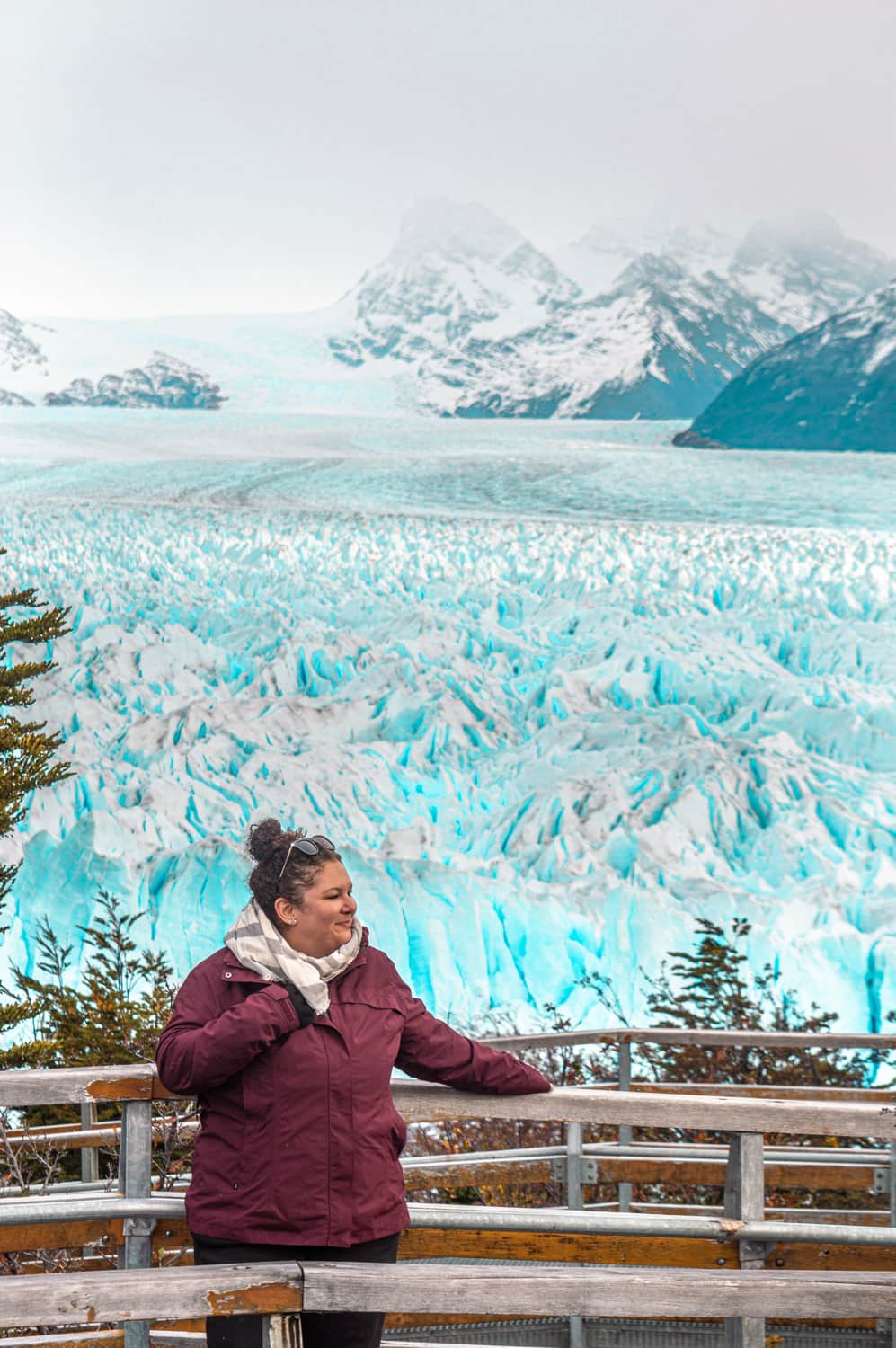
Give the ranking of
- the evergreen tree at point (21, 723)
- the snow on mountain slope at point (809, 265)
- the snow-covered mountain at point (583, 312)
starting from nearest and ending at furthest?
the evergreen tree at point (21, 723) < the snow on mountain slope at point (809, 265) < the snow-covered mountain at point (583, 312)

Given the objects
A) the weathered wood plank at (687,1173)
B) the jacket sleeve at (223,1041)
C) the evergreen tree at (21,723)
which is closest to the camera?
the jacket sleeve at (223,1041)

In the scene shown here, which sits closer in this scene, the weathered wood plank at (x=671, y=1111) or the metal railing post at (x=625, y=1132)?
the weathered wood plank at (x=671, y=1111)

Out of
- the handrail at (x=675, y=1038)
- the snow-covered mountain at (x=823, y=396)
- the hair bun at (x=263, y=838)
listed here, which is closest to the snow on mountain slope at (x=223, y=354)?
the snow-covered mountain at (x=823, y=396)

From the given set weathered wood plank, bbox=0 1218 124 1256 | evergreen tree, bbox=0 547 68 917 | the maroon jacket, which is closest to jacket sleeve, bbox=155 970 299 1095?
the maroon jacket

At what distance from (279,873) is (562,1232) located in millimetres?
527

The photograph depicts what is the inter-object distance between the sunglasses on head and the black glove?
5.9 inches

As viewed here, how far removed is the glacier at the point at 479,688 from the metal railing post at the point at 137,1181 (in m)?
3.70

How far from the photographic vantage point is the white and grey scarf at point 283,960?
1.45 meters

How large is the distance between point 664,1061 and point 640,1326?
2.73 meters

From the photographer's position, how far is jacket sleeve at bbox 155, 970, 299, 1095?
1.39 m

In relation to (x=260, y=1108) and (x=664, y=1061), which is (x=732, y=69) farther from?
(x=260, y=1108)

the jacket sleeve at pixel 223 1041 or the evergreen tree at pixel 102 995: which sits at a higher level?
the jacket sleeve at pixel 223 1041

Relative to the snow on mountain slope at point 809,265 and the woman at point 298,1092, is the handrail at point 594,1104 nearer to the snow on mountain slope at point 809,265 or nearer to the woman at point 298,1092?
the woman at point 298,1092

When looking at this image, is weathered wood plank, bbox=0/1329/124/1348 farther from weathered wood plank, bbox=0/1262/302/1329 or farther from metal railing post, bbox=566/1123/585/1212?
metal railing post, bbox=566/1123/585/1212
